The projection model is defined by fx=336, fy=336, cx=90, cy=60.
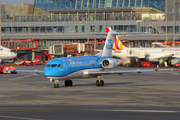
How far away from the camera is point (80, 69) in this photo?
116 ft

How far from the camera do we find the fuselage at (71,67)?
32.8 meters

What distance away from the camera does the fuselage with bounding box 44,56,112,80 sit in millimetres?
32844

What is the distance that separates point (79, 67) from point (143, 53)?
57.9 m

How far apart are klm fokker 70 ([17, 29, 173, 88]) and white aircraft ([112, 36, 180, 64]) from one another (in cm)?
4883

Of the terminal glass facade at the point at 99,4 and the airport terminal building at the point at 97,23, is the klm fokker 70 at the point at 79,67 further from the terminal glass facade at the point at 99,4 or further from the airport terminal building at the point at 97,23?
the terminal glass facade at the point at 99,4

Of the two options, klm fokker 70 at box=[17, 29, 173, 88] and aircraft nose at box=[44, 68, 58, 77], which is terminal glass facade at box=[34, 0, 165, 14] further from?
aircraft nose at box=[44, 68, 58, 77]

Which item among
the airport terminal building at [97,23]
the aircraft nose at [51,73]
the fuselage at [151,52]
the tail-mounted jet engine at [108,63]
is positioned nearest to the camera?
the aircraft nose at [51,73]

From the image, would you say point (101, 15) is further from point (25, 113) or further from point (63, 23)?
point (25, 113)

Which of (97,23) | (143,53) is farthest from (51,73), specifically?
(97,23)

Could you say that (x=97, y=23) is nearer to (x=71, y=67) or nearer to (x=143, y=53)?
(x=143, y=53)

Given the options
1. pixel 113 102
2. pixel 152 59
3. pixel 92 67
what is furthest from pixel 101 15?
pixel 113 102

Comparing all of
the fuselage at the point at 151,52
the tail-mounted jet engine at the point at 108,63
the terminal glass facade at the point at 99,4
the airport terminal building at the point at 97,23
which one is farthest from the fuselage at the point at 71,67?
the terminal glass facade at the point at 99,4

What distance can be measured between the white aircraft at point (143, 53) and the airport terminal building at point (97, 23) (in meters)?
25.0

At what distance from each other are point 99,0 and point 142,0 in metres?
18.9
